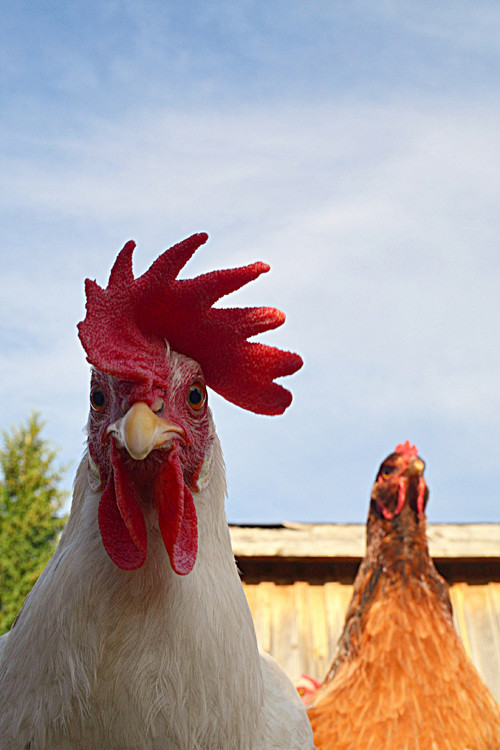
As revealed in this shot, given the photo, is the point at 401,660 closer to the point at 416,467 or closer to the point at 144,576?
the point at 416,467

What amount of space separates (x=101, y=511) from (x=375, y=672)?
2.45 m

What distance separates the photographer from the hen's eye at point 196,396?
1.85 m

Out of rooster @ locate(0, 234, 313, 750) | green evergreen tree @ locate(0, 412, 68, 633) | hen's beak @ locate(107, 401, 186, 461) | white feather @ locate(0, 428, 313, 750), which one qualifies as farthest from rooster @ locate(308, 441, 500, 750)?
green evergreen tree @ locate(0, 412, 68, 633)

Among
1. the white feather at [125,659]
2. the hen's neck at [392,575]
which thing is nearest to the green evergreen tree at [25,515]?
the hen's neck at [392,575]

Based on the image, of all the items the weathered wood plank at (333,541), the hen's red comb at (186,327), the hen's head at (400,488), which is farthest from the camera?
the weathered wood plank at (333,541)

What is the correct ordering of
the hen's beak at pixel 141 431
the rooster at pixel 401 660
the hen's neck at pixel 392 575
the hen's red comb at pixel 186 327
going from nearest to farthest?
1. the hen's beak at pixel 141 431
2. the hen's red comb at pixel 186 327
3. the rooster at pixel 401 660
4. the hen's neck at pixel 392 575

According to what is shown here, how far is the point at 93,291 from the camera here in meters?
1.88

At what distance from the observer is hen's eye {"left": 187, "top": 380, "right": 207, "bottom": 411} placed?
6.07ft

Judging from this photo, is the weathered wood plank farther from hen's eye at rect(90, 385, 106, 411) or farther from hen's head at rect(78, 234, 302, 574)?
hen's eye at rect(90, 385, 106, 411)

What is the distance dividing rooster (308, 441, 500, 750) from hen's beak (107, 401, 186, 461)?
2388 millimetres

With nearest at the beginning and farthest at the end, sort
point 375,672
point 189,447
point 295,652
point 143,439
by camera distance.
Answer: point 143,439, point 189,447, point 375,672, point 295,652

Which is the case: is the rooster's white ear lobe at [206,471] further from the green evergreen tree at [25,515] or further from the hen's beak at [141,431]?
the green evergreen tree at [25,515]

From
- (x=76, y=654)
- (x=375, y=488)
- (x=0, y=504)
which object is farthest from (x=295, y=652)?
(x=76, y=654)

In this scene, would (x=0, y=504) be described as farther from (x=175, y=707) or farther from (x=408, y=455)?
(x=175, y=707)
